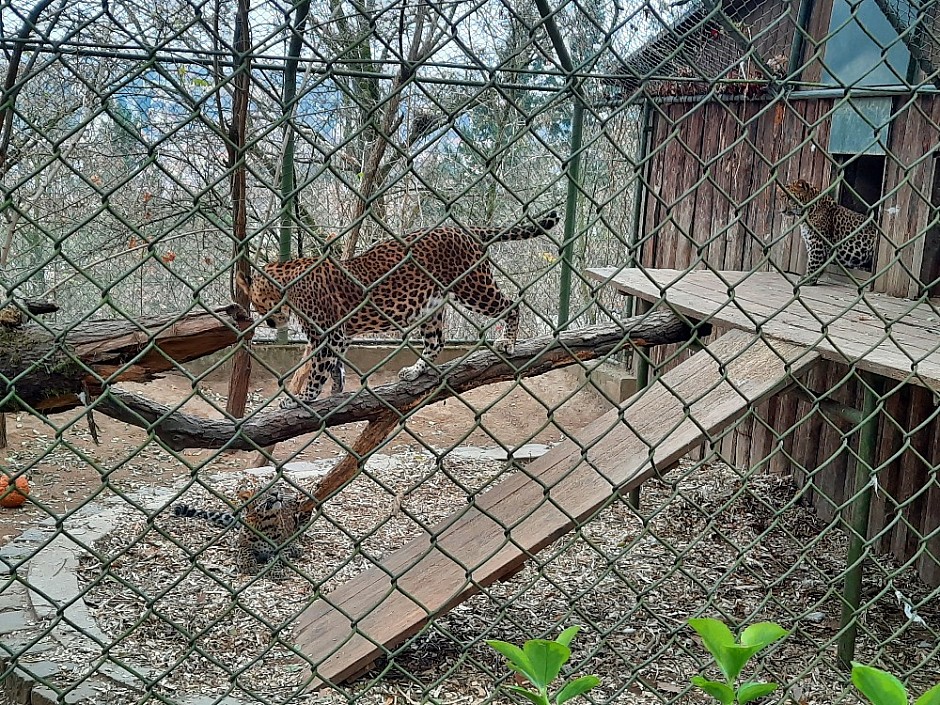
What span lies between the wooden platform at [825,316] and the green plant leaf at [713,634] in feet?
3.21

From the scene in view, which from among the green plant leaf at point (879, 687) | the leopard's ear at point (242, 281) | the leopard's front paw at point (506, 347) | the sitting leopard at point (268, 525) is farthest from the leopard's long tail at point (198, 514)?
the green plant leaf at point (879, 687)

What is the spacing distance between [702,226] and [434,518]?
10.3ft

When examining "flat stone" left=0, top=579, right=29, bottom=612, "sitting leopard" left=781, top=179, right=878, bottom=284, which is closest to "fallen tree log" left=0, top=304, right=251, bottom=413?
"flat stone" left=0, top=579, right=29, bottom=612

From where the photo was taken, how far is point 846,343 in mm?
3646

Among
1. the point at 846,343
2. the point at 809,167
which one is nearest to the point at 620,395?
the point at 809,167

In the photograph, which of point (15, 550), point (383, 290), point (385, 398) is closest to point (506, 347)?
point (385, 398)

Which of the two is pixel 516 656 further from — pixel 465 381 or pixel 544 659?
pixel 465 381

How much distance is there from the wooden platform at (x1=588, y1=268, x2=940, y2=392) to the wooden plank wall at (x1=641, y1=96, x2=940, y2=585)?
0.29 metres

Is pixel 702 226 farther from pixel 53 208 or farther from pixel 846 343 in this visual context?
pixel 53 208

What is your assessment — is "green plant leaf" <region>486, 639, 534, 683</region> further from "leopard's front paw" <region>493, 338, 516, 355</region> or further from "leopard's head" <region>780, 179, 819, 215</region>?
"leopard's head" <region>780, 179, 819, 215</region>

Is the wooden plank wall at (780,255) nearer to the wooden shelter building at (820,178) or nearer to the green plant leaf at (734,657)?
the wooden shelter building at (820,178)

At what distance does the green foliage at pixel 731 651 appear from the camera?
54.6 inches

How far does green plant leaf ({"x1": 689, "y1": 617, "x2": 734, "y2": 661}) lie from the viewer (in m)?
1.46

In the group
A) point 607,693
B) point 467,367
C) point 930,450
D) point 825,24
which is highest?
point 825,24
